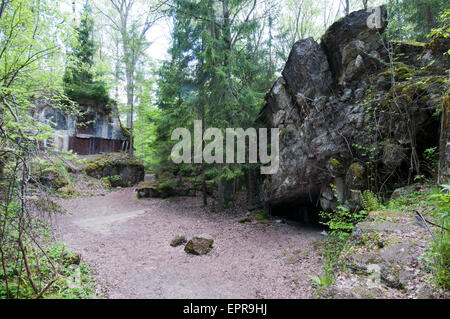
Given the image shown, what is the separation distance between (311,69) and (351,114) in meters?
2.66

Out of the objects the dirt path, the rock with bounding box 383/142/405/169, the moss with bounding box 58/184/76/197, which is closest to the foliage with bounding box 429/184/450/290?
the dirt path

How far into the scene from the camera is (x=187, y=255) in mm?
6426

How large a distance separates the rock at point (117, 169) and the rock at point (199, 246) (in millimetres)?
12798

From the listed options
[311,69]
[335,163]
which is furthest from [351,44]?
[335,163]

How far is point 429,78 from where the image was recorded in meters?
5.63

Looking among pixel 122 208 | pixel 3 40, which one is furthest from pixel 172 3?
pixel 122 208

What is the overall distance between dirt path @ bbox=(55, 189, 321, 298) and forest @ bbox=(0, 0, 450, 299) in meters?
0.05

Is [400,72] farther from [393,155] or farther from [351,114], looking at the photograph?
[393,155]

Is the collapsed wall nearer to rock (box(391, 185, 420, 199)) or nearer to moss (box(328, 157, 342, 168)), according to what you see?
moss (box(328, 157, 342, 168))

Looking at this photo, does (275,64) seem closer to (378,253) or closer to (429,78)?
(429,78)

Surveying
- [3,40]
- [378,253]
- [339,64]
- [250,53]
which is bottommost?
[378,253]

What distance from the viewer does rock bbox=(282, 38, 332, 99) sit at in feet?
29.2

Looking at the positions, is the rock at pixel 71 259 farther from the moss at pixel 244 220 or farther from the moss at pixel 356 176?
the moss at pixel 356 176
